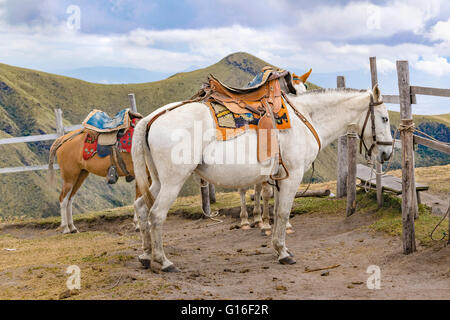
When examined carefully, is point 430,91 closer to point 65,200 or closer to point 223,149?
point 223,149

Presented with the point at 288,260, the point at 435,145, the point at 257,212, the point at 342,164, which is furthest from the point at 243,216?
the point at 435,145

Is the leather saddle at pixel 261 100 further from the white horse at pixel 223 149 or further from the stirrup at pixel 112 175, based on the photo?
the stirrup at pixel 112 175

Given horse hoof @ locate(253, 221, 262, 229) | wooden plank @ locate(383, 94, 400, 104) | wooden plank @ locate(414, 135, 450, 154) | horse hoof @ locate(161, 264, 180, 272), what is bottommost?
horse hoof @ locate(253, 221, 262, 229)

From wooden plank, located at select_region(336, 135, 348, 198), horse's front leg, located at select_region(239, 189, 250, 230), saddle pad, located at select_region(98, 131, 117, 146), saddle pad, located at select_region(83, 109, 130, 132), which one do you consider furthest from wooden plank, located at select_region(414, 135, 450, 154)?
saddle pad, located at select_region(98, 131, 117, 146)

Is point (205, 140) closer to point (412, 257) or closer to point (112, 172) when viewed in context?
point (412, 257)

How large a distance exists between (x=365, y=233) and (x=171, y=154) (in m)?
4.06

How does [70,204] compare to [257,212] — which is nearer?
[257,212]

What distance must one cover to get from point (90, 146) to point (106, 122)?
641mm

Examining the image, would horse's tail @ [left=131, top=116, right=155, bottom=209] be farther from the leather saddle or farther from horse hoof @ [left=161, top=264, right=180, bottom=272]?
the leather saddle

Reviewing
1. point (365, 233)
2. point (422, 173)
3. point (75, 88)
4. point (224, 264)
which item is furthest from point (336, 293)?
point (75, 88)

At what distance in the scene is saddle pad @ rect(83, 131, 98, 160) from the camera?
10.0 m

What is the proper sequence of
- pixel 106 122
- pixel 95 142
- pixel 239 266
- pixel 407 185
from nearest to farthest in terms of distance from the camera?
pixel 407 185 < pixel 239 266 < pixel 95 142 < pixel 106 122

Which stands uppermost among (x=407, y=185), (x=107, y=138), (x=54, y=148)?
(x=107, y=138)

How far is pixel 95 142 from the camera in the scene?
1004 cm
